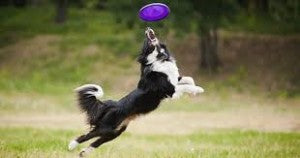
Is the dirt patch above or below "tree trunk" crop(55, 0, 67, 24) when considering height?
above

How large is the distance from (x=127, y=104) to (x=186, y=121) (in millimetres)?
11763

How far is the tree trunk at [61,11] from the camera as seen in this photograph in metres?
41.5

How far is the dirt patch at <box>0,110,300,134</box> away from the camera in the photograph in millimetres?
19500

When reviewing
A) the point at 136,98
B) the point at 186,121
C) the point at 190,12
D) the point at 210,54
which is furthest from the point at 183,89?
the point at 210,54

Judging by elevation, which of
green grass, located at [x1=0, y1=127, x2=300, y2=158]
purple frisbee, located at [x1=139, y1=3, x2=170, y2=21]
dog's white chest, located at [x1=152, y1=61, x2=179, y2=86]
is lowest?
green grass, located at [x1=0, y1=127, x2=300, y2=158]

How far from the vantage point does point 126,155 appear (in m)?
11.1

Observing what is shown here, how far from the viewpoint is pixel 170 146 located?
13.7m

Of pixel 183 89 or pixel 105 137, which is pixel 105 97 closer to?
pixel 183 89

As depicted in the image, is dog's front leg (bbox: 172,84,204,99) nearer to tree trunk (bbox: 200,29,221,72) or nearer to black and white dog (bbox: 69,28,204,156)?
black and white dog (bbox: 69,28,204,156)

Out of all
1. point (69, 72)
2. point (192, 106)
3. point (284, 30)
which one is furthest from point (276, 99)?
point (69, 72)

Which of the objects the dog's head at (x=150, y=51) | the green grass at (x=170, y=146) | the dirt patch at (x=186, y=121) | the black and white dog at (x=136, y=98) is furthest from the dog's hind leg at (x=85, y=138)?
the dirt patch at (x=186, y=121)

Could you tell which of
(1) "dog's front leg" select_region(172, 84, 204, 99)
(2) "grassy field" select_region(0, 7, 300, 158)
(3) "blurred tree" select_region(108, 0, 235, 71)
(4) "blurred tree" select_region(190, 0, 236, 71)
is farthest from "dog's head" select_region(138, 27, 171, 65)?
(4) "blurred tree" select_region(190, 0, 236, 71)

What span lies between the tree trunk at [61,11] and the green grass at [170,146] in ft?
81.3

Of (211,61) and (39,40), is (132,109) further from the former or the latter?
(39,40)
